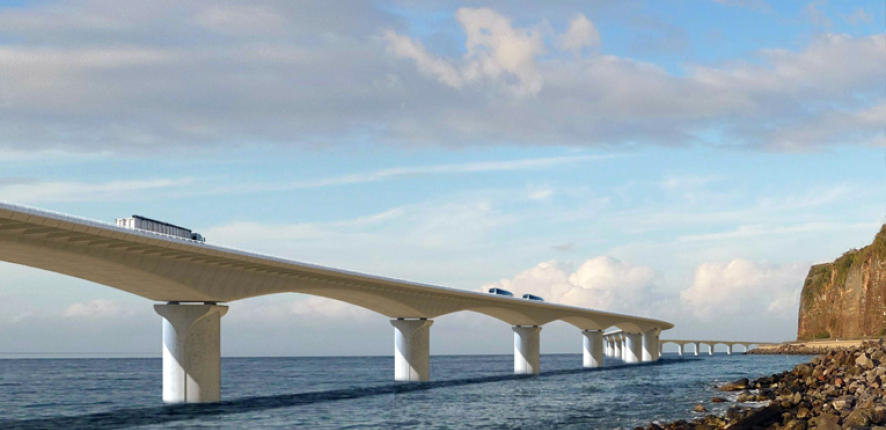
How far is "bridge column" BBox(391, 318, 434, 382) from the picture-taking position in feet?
248

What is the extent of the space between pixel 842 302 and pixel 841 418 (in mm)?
166520

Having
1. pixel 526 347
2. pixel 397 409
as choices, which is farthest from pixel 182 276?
pixel 526 347

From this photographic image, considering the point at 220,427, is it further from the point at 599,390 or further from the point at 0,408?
the point at 599,390

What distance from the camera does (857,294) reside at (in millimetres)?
171375

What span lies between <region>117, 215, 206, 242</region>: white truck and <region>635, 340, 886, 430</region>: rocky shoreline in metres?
24.9

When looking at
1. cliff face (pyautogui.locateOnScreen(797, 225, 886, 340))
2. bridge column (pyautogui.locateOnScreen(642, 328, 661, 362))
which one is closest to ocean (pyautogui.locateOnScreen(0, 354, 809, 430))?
bridge column (pyautogui.locateOnScreen(642, 328, 661, 362))

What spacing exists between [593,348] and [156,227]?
3754 inches

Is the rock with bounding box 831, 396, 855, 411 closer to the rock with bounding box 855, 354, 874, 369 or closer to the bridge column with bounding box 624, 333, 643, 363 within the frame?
the rock with bounding box 855, 354, 874, 369

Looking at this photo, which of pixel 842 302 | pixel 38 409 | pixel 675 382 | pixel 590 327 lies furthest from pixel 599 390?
pixel 842 302

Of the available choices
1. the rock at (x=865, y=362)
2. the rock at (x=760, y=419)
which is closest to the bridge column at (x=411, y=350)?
the rock at (x=865, y=362)

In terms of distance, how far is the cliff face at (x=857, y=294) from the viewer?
512 ft

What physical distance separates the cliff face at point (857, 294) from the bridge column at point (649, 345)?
37712mm

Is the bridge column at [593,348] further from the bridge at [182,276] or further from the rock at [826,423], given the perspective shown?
the rock at [826,423]

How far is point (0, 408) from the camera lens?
58.6 metres
